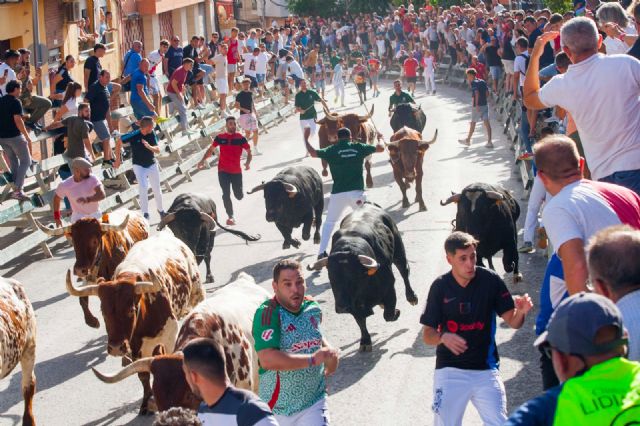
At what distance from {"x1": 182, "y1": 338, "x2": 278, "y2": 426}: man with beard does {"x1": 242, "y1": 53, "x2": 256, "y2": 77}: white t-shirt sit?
30.8 meters

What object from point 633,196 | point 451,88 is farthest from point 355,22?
point 633,196

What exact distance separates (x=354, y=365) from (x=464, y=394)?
4.08 metres

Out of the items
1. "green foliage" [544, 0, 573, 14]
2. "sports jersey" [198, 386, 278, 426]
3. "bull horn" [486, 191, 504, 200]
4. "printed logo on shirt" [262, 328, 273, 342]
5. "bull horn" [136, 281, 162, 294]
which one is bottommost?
"bull horn" [136, 281, 162, 294]

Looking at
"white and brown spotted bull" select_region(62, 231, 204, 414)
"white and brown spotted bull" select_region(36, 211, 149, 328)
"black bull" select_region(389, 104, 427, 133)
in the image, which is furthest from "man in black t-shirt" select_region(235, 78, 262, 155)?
"white and brown spotted bull" select_region(62, 231, 204, 414)

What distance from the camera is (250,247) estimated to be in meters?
17.8

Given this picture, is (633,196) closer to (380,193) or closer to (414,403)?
(414,403)

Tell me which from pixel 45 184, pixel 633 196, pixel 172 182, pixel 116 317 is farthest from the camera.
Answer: pixel 172 182

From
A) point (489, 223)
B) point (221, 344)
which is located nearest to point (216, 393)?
point (221, 344)

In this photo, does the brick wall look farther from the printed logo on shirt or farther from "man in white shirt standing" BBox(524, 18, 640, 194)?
the printed logo on shirt

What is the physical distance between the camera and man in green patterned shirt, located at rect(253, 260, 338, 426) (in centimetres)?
730

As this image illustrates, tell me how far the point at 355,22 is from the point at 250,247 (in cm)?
3848

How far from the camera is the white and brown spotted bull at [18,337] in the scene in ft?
34.7

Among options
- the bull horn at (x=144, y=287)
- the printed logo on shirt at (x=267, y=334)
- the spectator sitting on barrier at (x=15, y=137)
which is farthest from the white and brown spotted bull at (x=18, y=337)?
the spectator sitting on barrier at (x=15, y=137)

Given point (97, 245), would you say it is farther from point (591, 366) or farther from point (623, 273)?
point (591, 366)
